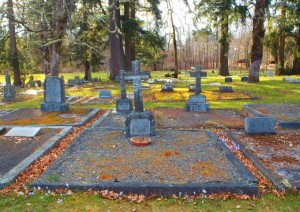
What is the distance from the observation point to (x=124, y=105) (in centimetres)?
1243

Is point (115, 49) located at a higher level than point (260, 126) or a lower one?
higher

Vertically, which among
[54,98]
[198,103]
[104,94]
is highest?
[54,98]

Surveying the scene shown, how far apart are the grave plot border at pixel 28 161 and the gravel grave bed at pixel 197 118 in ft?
11.7

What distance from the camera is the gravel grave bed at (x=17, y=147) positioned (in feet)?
20.6

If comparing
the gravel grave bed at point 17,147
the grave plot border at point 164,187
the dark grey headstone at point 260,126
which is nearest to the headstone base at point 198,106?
the dark grey headstone at point 260,126

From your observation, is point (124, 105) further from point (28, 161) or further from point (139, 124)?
point (28, 161)

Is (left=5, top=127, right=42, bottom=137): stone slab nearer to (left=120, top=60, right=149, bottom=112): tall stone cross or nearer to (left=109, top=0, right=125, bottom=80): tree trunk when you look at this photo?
(left=120, top=60, right=149, bottom=112): tall stone cross

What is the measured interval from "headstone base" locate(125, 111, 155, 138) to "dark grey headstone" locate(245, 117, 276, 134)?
10.2 feet

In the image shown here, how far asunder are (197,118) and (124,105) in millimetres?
3479

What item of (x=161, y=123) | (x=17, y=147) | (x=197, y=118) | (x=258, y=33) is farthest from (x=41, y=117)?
(x=258, y=33)

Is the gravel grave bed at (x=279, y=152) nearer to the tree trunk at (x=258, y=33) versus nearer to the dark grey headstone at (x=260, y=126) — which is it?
the dark grey headstone at (x=260, y=126)

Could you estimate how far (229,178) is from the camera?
208 inches

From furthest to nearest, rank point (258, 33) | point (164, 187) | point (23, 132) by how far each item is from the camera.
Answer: point (258, 33) → point (23, 132) → point (164, 187)

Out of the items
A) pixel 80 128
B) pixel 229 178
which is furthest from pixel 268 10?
pixel 229 178
